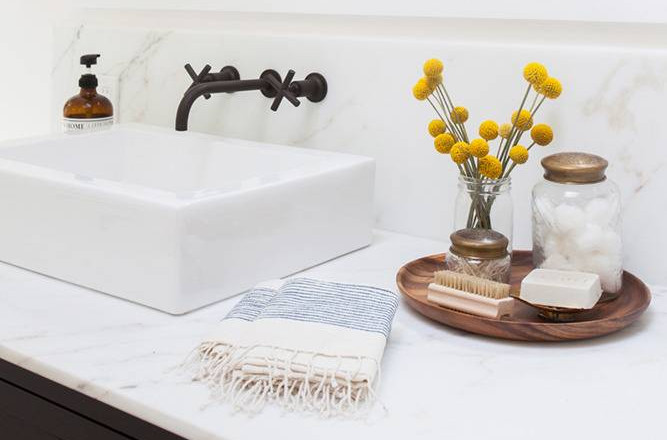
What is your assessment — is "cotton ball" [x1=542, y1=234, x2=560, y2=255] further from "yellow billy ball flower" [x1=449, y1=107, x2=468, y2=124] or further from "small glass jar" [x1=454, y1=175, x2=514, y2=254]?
"yellow billy ball flower" [x1=449, y1=107, x2=468, y2=124]

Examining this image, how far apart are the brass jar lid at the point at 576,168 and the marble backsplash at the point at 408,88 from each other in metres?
0.14

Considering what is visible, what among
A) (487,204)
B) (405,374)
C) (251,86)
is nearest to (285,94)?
(251,86)

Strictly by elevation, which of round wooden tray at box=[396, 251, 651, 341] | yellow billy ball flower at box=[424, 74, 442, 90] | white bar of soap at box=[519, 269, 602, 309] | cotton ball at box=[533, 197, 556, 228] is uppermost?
yellow billy ball flower at box=[424, 74, 442, 90]

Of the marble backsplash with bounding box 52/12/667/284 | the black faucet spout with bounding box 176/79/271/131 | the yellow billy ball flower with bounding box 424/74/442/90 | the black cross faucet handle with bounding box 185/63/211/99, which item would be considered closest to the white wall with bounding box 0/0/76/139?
the marble backsplash with bounding box 52/12/667/284

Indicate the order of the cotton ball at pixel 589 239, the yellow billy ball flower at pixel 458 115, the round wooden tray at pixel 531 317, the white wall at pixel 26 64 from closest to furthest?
the round wooden tray at pixel 531 317, the cotton ball at pixel 589 239, the yellow billy ball flower at pixel 458 115, the white wall at pixel 26 64

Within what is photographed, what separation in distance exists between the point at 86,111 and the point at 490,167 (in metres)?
0.85

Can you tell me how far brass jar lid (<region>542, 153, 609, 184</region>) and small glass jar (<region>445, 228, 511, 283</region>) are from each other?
107mm

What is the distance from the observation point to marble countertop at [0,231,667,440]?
83 cm

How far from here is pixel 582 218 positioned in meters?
1.13

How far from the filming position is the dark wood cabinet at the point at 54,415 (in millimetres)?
888

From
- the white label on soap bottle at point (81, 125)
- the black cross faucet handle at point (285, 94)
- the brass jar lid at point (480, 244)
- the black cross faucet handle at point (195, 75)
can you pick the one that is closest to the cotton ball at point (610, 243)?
the brass jar lid at point (480, 244)

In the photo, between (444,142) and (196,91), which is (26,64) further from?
(444,142)

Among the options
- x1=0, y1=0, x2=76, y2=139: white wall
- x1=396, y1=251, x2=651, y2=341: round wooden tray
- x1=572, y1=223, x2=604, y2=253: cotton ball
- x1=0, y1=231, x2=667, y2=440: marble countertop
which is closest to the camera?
x1=0, y1=231, x2=667, y2=440: marble countertop

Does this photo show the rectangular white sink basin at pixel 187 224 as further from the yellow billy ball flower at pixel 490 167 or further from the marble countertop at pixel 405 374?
the yellow billy ball flower at pixel 490 167
